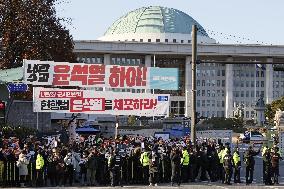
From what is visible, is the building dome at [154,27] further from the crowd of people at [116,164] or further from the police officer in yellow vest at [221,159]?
the crowd of people at [116,164]

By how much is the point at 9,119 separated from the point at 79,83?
10751 millimetres

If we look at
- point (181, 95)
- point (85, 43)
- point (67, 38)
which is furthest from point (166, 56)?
point (67, 38)

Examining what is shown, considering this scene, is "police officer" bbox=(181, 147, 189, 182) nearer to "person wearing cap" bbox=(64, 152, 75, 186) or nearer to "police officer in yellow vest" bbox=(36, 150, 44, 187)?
"person wearing cap" bbox=(64, 152, 75, 186)

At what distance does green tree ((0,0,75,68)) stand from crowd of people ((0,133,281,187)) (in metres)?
17.3

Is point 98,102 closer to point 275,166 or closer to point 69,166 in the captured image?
point 69,166

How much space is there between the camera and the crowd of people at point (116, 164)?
25906mm

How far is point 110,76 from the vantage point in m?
29.1

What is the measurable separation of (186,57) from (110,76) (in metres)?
113

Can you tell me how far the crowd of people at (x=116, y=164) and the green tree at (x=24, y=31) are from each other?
56.8 ft

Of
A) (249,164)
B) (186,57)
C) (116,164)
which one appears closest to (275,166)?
(249,164)

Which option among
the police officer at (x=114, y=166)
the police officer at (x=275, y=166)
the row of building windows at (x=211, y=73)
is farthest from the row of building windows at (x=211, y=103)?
the police officer at (x=114, y=166)

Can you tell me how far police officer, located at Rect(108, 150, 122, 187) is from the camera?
2628cm

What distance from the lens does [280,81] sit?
158 metres

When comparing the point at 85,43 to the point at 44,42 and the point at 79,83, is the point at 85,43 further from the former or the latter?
the point at 79,83
